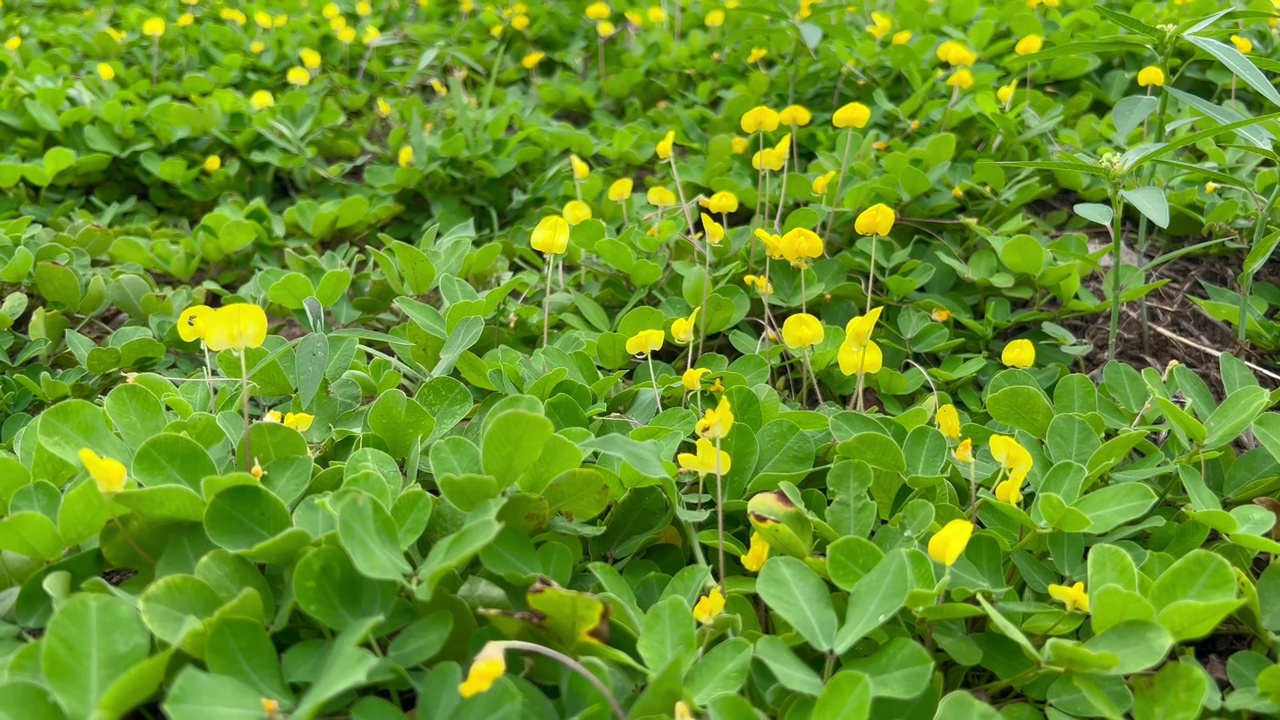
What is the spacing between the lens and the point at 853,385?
1680 mm

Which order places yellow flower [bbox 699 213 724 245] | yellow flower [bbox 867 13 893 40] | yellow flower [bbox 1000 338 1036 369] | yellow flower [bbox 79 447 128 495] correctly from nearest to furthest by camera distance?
yellow flower [bbox 79 447 128 495]
yellow flower [bbox 1000 338 1036 369]
yellow flower [bbox 699 213 724 245]
yellow flower [bbox 867 13 893 40]

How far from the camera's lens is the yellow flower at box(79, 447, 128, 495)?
2.94ft

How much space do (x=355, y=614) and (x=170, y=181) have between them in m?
2.21

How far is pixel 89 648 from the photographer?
2.71 feet

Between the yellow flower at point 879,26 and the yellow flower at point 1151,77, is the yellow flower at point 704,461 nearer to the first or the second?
the yellow flower at point 1151,77

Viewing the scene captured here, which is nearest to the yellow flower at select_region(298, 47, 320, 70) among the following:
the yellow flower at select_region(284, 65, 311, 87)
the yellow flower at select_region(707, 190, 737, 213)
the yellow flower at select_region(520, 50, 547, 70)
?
the yellow flower at select_region(284, 65, 311, 87)

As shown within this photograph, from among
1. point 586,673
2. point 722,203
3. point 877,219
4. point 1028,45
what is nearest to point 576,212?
point 722,203

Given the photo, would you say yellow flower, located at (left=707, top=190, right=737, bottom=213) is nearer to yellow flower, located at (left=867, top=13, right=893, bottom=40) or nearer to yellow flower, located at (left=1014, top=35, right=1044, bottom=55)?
yellow flower, located at (left=1014, top=35, right=1044, bottom=55)

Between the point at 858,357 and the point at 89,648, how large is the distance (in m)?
1.03

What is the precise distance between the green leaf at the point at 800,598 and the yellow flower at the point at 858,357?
44 cm

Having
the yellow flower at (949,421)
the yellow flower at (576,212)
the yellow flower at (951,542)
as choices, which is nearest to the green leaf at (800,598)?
the yellow flower at (951,542)

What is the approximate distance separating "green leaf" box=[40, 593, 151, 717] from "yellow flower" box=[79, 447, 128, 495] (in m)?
0.12

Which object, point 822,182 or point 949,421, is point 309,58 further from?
point 949,421

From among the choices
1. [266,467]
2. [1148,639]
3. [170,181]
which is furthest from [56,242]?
[1148,639]
